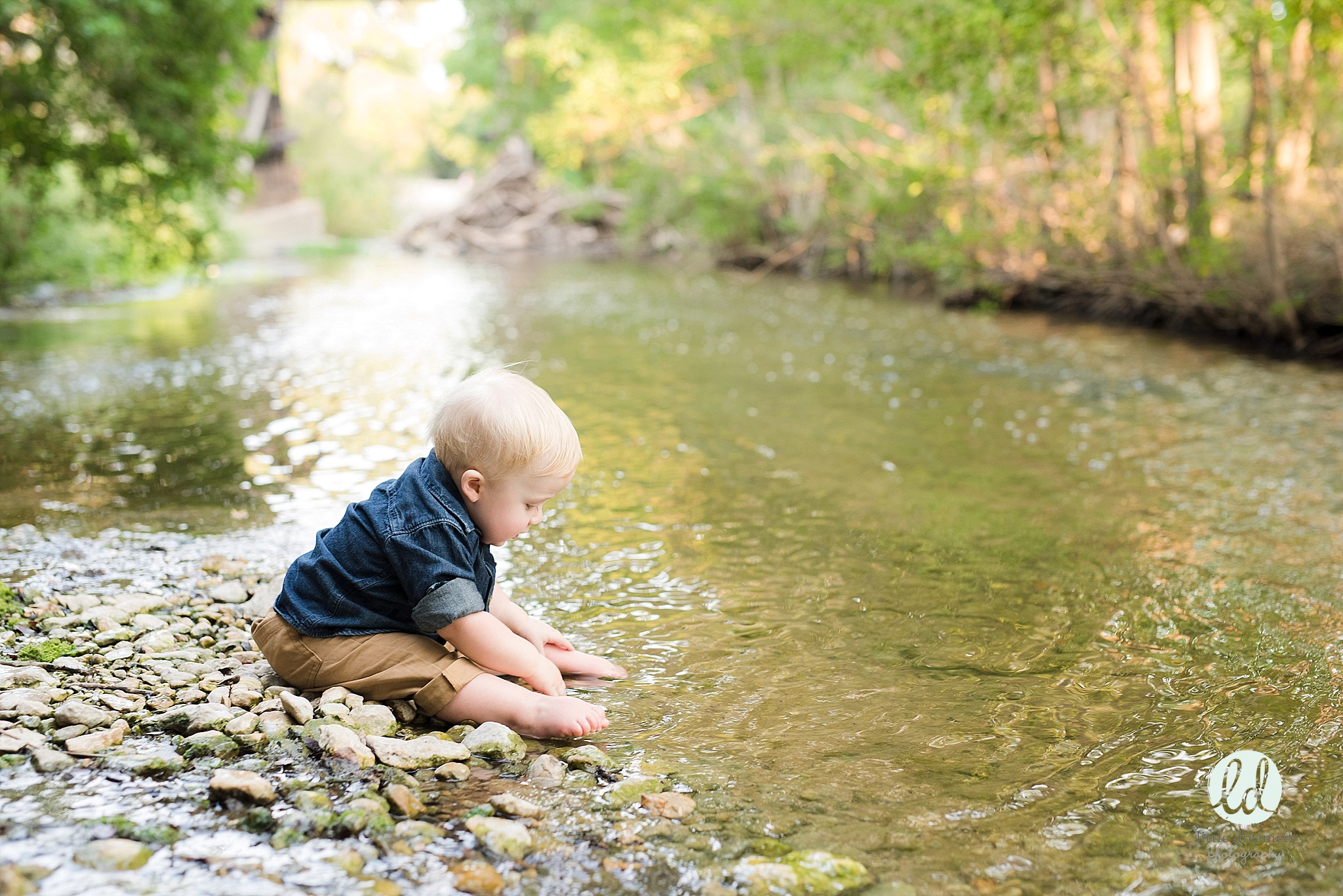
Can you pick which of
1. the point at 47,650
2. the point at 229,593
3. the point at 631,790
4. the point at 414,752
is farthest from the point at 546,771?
the point at 229,593

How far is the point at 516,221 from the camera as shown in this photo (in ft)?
116

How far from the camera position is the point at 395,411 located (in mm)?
7324

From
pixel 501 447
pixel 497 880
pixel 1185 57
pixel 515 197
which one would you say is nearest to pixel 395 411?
pixel 501 447

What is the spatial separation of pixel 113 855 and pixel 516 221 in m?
34.6

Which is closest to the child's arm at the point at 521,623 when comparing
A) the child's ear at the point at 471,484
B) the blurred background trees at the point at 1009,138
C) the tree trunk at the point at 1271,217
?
the child's ear at the point at 471,484

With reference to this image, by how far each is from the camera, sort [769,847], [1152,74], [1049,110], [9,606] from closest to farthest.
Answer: [769,847] < [9,606] < [1152,74] < [1049,110]

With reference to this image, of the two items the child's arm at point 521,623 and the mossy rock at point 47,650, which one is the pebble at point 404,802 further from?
the mossy rock at point 47,650

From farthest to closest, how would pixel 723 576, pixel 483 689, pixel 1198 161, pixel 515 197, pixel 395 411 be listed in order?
1. pixel 515 197
2. pixel 1198 161
3. pixel 395 411
4. pixel 723 576
5. pixel 483 689

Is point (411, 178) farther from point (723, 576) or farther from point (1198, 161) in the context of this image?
point (723, 576)

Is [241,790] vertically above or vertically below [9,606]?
below

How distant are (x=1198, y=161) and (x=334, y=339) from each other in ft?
29.5

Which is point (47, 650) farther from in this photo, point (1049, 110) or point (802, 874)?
point (1049, 110)

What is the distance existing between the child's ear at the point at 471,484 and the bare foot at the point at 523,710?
48cm

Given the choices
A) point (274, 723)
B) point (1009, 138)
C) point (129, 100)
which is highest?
point (129, 100)
